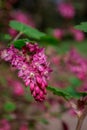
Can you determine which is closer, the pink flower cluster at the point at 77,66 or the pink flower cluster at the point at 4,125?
the pink flower cluster at the point at 77,66

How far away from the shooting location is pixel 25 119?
3.14m

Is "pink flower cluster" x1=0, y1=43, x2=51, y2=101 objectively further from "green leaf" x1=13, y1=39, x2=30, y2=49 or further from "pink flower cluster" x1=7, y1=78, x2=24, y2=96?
"pink flower cluster" x1=7, y1=78, x2=24, y2=96

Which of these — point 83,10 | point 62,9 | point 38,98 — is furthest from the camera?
point 83,10

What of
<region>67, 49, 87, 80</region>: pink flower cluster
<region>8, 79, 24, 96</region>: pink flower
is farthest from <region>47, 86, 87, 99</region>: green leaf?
<region>8, 79, 24, 96</region>: pink flower

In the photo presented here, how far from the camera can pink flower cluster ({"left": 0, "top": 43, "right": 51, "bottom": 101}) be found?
1478mm

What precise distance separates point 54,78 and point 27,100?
41 cm

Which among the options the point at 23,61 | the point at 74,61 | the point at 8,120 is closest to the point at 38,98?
the point at 23,61

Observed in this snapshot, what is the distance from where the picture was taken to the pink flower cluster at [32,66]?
1.48 metres

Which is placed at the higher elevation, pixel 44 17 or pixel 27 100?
pixel 27 100

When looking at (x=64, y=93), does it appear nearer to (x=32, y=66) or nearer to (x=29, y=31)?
(x=32, y=66)

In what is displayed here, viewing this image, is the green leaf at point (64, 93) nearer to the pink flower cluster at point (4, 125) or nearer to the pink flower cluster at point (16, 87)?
the pink flower cluster at point (4, 125)

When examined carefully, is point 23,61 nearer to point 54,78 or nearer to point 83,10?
point 54,78

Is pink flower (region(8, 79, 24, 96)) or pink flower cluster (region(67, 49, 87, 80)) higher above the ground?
pink flower cluster (region(67, 49, 87, 80))

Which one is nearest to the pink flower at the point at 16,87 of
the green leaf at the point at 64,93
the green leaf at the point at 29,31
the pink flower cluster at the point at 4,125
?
the pink flower cluster at the point at 4,125
